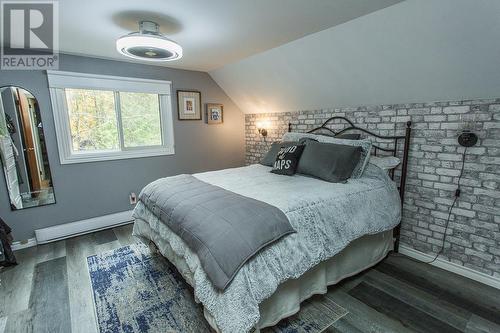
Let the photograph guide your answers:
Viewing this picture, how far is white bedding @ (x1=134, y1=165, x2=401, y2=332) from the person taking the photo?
1.30 metres

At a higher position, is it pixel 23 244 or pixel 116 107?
pixel 116 107

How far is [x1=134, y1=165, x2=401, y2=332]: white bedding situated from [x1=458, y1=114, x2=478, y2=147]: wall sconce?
641mm

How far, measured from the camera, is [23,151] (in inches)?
109

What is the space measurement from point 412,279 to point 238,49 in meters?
2.87

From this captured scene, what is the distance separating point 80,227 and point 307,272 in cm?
285

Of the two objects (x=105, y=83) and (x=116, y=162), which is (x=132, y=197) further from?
(x=105, y=83)

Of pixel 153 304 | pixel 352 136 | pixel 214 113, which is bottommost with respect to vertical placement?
pixel 153 304

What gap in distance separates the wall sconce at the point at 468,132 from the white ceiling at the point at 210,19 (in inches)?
45.9

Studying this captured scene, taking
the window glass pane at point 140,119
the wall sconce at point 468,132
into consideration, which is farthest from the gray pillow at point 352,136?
the window glass pane at point 140,119

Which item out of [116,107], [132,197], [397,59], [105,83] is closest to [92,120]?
[116,107]

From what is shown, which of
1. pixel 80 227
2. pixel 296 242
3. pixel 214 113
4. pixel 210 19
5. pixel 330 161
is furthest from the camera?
pixel 214 113

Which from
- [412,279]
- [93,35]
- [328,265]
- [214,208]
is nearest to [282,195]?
[214,208]

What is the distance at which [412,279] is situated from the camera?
215 cm

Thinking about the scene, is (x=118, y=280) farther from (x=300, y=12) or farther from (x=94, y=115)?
(x=300, y=12)
